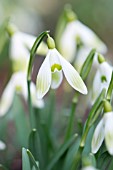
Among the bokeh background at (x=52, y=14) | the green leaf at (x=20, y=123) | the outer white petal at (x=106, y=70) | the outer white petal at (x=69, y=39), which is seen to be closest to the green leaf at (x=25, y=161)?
the outer white petal at (x=106, y=70)

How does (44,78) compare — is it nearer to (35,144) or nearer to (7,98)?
Result: (35,144)

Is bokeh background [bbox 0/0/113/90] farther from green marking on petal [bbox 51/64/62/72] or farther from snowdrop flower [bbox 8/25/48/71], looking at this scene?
green marking on petal [bbox 51/64/62/72]

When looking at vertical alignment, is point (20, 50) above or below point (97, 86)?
above

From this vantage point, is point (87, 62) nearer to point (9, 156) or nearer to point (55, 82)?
point (55, 82)

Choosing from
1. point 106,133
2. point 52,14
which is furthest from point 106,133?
point 52,14

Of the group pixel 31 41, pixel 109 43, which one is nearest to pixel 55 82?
pixel 31 41

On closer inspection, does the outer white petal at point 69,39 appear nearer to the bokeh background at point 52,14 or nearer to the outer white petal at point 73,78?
the outer white petal at point 73,78
